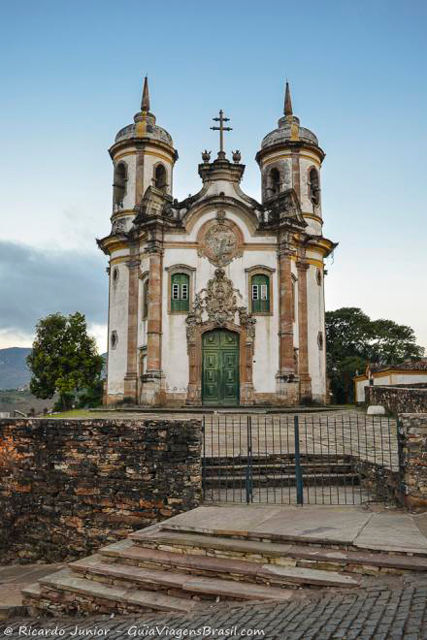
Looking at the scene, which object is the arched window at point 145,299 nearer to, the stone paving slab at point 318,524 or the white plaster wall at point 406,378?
the white plaster wall at point 406,378

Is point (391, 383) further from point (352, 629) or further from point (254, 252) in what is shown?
point (352, 629)

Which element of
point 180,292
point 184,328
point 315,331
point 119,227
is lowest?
point 184,328

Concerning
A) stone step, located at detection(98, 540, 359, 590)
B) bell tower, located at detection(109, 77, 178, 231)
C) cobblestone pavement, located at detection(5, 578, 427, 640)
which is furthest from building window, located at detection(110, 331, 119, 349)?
cobblestone pavement, located at detection(5, 578, 427, 640)

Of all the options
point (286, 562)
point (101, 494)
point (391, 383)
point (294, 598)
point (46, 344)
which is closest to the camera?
point (294, 598)

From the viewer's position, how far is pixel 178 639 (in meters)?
5.16

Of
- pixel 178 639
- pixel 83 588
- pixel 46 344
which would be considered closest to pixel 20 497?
pixel 83 588

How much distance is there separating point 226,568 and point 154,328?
18.8 metres

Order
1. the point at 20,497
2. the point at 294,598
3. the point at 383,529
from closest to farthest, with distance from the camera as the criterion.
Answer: the point at 294,598
the point at 383,529
the point at 20,497

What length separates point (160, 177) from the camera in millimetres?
29875

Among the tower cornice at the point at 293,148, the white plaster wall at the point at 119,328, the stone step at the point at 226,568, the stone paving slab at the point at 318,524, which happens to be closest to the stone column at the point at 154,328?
the white plaster wall at the point at 119,328

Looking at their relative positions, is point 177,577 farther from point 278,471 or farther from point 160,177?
point 160,177

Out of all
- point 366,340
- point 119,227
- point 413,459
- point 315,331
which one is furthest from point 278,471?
point 366,340

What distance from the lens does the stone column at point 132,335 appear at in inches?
1016

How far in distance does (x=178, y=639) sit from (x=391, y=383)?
72.0ft
